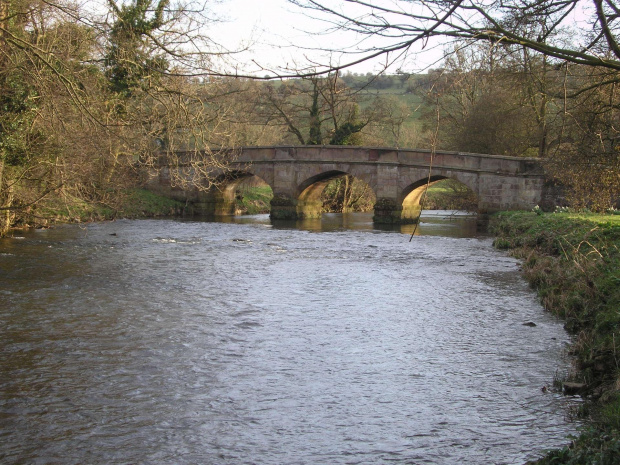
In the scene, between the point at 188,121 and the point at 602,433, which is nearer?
A: the point at 602,433

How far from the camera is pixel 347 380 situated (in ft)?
24.6

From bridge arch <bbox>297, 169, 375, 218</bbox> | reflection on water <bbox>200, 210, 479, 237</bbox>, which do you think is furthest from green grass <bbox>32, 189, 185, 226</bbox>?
bridge arch <bbox>297, 169, 375, 218</bbox>

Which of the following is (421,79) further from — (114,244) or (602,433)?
(114,244)

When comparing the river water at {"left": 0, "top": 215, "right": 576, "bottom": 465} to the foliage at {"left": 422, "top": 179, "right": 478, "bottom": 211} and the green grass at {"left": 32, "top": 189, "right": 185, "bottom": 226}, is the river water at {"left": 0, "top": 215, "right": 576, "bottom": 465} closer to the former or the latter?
the green grass at {"left": 32, "top": 189, "right": 185, "bottom": 226}

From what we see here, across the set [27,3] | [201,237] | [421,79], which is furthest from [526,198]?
[421,79]

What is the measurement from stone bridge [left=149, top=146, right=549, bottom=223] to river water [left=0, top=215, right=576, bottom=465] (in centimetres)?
1397

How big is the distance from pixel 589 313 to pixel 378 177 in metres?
24.1

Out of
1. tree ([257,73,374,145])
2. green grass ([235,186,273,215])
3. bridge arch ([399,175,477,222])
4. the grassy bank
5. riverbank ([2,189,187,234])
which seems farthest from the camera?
green grass ([235,186,273,215])

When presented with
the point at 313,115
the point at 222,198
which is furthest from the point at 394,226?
the point at 313,115

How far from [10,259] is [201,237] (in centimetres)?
847

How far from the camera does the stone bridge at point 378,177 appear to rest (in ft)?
96.1

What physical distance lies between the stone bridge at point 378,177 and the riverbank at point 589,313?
1316 centimetres

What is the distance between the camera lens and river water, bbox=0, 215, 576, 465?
5.76 meters

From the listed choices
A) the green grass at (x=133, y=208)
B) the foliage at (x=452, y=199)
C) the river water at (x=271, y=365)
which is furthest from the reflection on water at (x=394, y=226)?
the river water at (x=271, y=365)
